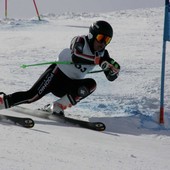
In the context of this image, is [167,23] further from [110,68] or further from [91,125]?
[91,125]

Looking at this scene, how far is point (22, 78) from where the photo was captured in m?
7.70

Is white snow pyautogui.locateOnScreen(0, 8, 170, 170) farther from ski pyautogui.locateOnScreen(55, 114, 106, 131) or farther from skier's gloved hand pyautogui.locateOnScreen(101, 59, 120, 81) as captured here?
skier's gloved hand pyautogui.locateOnScreen(101, 59, 120, 81)

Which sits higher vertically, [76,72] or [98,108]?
[76,72]

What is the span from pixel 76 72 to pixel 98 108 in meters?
1.05

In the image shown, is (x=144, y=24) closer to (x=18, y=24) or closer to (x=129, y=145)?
(x=18, y=24)

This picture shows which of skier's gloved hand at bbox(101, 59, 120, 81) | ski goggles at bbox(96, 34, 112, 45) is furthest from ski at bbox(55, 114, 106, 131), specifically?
ski goggles at bbox(96, 34, 112, 45)

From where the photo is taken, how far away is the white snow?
10.9 ft

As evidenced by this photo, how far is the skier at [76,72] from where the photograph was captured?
504cm

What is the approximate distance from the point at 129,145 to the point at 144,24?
9.42 metres

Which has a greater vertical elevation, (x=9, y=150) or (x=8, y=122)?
(x=9, y=150)

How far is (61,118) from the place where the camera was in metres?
5.10

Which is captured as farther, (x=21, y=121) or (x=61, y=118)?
(x=61, y=118)

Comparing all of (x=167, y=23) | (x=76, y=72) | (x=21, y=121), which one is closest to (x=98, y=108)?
(x=76, y=72)

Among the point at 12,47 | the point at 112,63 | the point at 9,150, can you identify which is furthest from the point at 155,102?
the point at 12,47
